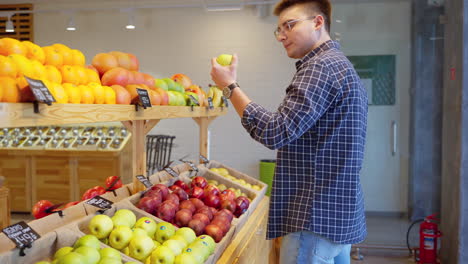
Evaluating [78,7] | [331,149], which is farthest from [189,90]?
[78,7]

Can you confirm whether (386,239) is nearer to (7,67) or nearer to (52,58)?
(52,58)

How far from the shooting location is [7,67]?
4.68 ft

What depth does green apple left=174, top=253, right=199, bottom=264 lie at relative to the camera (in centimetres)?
174

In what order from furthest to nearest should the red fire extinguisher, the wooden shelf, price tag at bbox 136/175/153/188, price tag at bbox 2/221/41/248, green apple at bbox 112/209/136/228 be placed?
the red fire extinguisher
price tag at bbox 136/175/153/188
green apple at bbox 112/209/136/228
price tag at bbox 2/221/41/248
the wooden shelf

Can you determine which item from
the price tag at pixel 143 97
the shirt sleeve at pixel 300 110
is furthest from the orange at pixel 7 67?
the shirt sleeve at pixel 300 110

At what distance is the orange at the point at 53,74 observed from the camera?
65.4 inches

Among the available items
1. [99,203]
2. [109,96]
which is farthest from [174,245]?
[109,96]

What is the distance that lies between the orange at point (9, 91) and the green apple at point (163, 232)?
0.99 meters

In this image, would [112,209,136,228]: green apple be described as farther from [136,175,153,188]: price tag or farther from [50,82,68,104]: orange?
[50,82,68,104]: orange

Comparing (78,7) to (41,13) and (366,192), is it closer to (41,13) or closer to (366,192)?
(41,13)

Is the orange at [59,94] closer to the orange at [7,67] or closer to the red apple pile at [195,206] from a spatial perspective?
the orange at [7,67]

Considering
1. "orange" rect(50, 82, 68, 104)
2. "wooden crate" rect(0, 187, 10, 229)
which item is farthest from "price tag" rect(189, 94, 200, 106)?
"wooden crate" rect(0, 187, 10, 229)

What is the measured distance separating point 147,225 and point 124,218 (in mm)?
113

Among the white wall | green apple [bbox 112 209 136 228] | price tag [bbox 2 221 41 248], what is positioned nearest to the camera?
price tag [bbox 2 221 41 248]
